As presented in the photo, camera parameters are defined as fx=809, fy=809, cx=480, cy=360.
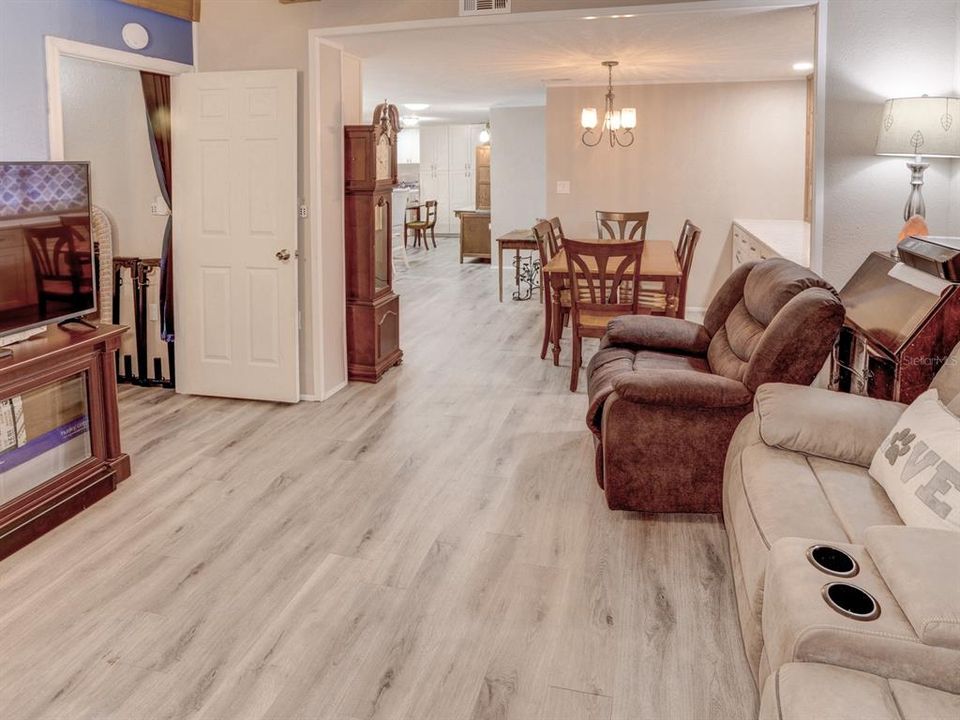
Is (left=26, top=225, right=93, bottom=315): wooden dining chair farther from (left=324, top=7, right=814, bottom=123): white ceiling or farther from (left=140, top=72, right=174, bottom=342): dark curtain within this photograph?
(left=324, top=7, right=814, bottom=123): white ceiling

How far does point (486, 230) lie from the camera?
453 inches

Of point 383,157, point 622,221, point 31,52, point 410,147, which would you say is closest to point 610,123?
point 622,221

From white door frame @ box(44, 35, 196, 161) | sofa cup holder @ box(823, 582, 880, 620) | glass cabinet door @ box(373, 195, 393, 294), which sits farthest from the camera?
glass cabinet door @ box(373, 195, 393, 294)

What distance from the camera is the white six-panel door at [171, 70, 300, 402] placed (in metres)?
4.64

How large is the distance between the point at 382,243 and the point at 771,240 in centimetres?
268

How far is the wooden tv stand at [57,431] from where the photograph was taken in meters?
3.02

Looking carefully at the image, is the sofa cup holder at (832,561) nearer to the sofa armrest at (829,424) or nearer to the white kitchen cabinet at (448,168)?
the sofa armrest at (829,424)

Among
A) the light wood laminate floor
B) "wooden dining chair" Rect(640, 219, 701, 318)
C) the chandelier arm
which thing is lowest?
the light wood laminate floor

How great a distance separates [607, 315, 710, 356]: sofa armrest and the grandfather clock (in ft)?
5.84

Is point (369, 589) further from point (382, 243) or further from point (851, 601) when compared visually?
point (382, 243)

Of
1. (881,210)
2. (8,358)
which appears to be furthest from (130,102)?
(881,210)

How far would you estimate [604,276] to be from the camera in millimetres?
5160

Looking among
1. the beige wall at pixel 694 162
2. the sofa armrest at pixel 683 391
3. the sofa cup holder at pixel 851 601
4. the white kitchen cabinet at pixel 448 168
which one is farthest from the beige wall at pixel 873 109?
the white kitchen cabinet at pixel 448 168

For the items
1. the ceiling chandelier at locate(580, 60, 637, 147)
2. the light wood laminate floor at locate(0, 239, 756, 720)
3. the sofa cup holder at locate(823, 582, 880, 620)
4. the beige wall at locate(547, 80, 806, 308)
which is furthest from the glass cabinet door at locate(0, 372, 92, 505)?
the beige wall at locate(547, 80, 806, 308)
